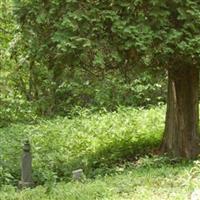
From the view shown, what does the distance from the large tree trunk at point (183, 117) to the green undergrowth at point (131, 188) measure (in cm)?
97

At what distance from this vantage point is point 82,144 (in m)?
9.59

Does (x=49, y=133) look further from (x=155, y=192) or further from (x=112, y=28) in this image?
(x=155, y=192)

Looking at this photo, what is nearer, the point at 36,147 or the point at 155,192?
the point at 155,192

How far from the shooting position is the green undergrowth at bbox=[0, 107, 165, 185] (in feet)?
26.0

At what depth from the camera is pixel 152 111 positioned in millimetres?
12344

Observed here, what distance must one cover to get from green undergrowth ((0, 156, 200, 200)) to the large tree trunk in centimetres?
97

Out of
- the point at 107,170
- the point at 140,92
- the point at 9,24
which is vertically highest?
the point at 9,24

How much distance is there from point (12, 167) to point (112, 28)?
2965 millimetres

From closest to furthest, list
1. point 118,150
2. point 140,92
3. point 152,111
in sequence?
point 118,150 < point 152,111 < point 140,92

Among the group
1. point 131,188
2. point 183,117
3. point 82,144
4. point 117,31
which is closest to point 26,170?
point 131,188

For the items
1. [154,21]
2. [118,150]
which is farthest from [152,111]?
[154,21]

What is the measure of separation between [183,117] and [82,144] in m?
2.39

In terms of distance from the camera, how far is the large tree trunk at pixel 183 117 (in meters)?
7.86

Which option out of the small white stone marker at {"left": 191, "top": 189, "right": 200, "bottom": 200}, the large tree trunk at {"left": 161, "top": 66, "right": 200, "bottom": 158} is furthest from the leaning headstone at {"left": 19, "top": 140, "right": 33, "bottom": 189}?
the small white stone marker at {"left": 191, "top": 189, "right": 200, "bottom": 200}
